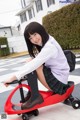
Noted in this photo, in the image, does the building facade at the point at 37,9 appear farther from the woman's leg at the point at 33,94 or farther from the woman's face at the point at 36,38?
the woman's leg at the point at 33,94

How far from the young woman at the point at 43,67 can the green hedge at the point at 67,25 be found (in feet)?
23.2

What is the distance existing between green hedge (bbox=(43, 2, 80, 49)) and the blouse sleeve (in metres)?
7.15

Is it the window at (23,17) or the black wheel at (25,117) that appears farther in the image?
the window at (23,17)

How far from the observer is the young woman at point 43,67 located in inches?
93.8

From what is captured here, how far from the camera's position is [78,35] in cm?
960

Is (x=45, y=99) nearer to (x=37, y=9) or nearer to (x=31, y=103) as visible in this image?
(x=31, y=103)

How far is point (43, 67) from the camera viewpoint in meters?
2.48

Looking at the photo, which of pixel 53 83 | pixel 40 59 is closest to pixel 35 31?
pixel 40 59

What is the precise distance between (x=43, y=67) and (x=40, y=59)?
0.40ft

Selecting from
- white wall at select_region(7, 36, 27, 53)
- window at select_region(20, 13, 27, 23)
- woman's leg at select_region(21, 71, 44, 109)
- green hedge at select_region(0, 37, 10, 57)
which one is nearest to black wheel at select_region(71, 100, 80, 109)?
woman's leg at select_region(21, 71, 44, 109)

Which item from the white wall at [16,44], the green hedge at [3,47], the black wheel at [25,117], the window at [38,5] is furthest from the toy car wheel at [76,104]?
the window at [38,5]

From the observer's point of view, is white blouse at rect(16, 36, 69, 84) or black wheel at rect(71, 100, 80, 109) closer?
white blouse at rect(16, 36, 69, 84)

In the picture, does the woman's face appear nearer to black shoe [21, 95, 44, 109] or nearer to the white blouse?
the white blouse

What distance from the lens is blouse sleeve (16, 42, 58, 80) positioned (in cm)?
234
